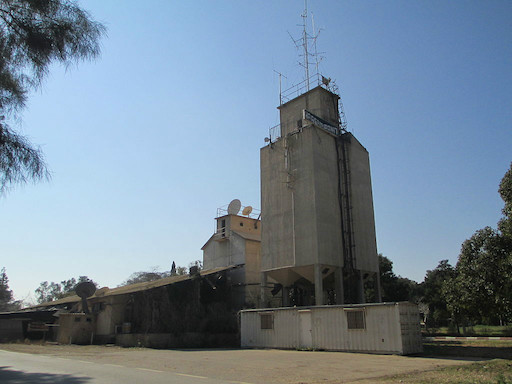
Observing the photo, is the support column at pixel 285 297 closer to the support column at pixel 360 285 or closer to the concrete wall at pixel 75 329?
the support column at pixel 360 285

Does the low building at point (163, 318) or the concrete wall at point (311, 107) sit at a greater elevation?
the concrete wall at point (311, 107)

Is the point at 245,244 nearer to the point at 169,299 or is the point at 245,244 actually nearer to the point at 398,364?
the point at 169,299

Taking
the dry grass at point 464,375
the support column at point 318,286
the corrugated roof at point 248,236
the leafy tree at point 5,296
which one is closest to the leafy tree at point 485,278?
the dry grass at point 464,375

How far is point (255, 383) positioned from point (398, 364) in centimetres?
783

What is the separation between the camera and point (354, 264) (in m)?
33.8

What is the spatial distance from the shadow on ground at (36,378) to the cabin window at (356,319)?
48.9 feet

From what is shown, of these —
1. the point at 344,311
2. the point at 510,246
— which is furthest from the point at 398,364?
the point at 510,246

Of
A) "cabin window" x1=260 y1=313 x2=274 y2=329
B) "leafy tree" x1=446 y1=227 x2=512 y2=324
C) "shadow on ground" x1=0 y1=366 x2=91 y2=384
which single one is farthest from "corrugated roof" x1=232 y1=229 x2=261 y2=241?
"shadow on ground" x1=0 y1=366 x2=91 y2=384

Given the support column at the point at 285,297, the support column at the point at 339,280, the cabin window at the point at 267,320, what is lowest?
the cabin window at the point at 267,320

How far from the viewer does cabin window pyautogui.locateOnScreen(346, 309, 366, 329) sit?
22.0 meters

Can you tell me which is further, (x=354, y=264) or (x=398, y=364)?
(x=354, y=264)

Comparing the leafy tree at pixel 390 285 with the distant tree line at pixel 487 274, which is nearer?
the distant tree line at pixel 487 274

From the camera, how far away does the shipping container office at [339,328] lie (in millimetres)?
20484

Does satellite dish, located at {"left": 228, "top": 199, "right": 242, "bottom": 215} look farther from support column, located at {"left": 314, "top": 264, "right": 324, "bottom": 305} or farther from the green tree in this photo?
the green tree
